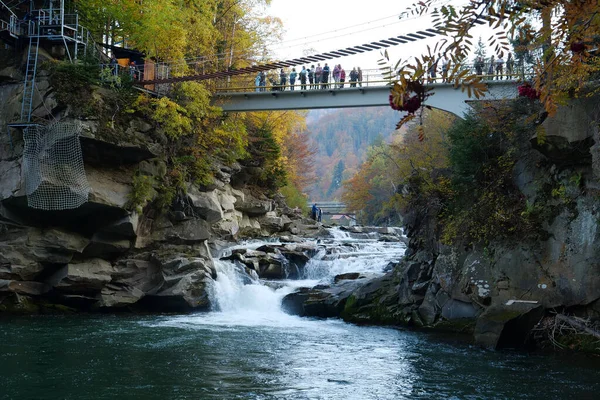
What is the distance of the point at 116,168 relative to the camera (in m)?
22.7

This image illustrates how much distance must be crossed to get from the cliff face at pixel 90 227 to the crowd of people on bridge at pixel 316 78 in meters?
7.46

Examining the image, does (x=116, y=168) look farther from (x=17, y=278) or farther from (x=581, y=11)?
(x=581, y=11)

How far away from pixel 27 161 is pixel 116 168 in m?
2.99

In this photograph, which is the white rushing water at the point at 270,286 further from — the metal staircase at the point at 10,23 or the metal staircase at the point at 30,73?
the metal staircase at the point at 10,23

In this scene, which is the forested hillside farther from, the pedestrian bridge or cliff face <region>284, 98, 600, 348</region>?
cliff face <region>284, 98, 600, 348</region>

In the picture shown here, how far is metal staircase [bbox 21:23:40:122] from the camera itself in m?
22.0

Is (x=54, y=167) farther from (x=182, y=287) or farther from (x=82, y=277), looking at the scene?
(x=182, y=287)

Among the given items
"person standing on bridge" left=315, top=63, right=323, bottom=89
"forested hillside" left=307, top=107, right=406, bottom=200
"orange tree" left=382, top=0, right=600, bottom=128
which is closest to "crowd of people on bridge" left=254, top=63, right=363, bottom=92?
"person standing on bridge" left=315, top=63, right=323, bottom=89

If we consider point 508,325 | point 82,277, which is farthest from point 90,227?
point 508,325

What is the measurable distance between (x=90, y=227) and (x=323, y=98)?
1192 centimetres

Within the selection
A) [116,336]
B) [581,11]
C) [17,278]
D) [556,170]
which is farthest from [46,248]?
[581,11]

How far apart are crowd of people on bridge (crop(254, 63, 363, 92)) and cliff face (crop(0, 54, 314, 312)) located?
7.46 metres

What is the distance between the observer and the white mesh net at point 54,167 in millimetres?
20250

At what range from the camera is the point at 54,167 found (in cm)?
2062
